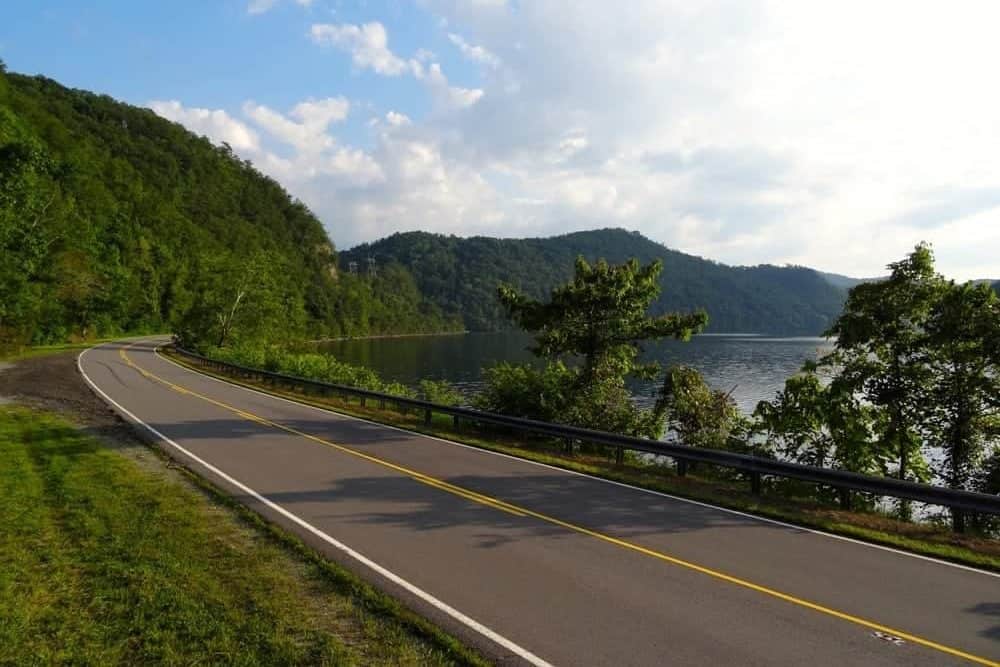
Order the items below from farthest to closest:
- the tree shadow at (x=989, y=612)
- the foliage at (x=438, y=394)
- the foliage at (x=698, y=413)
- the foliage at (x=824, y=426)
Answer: the foliage at (x=438, y=394)
the foliage at (x=698, y=413)
the foliage at (x=824, y=426)
the tree shadow at (x=989, y=612)

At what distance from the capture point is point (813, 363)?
637 inches

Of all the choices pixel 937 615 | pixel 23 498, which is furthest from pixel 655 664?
pixel 23 498

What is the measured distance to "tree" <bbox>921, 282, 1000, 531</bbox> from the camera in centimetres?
1411

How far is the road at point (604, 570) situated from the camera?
20.1 feet

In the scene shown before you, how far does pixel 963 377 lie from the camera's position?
1449 centimetres

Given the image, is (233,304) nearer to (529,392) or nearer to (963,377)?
(529,392)

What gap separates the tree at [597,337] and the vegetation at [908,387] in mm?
5348

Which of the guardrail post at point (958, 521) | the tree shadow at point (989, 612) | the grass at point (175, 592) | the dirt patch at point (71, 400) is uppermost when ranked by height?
the guardrail post at point (958, 521)

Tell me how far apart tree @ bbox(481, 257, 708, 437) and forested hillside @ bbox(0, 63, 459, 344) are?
35995mm

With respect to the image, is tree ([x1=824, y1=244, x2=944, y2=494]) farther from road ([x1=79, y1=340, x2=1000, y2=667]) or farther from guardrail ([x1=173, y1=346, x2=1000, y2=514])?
road ([x1=79, y1=340, x2=1000, y2=667])

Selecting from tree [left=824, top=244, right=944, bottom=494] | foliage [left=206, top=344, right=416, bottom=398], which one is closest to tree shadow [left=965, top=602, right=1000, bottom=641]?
tree [left=824, top=244, right=944, bottom=494]

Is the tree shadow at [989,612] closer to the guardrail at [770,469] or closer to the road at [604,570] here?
the road at [604,570]

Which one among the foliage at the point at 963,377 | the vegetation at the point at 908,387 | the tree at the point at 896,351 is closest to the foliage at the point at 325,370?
the vegetation at the point at 908,387

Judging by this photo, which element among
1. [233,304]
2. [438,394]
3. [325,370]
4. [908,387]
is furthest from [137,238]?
[908,387]
